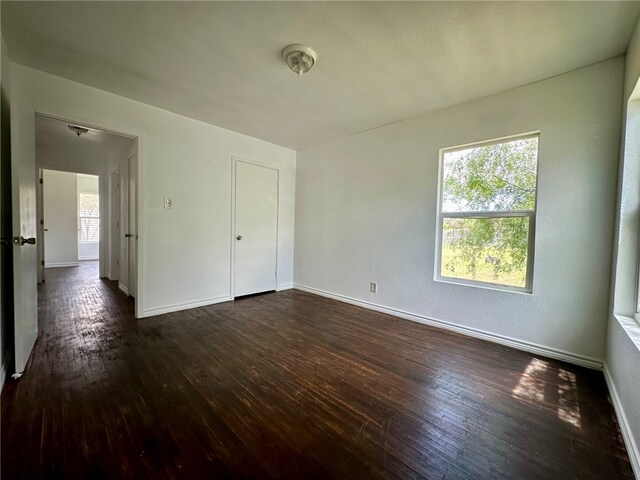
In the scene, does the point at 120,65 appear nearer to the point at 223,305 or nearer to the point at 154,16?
the point at 154,16

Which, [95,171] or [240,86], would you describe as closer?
[240,86]

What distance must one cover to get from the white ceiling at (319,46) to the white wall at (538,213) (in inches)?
10.3

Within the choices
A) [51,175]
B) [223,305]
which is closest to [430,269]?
[223,305]

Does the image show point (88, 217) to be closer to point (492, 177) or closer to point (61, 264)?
point (61, 264)

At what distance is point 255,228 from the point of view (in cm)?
418

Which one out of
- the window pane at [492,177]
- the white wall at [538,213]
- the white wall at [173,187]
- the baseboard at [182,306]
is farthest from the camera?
the baseboard at [182,306]

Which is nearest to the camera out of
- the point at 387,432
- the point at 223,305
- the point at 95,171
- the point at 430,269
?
the point at 387,432

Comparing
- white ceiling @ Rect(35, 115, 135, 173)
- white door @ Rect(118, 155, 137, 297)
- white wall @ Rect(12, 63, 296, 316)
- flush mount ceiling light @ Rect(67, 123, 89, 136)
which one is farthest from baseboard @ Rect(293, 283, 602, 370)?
flush mount ceiling light @ Rect(67, 123, 89, 136)

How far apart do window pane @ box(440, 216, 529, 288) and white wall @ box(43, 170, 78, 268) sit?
882cm

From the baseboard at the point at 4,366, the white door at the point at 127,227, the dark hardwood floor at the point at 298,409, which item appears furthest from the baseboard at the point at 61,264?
the baseboard at the point at 4,366

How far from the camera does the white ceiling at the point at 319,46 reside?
1.65m

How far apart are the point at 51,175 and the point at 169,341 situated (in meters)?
7.22

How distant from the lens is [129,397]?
66.2 inches

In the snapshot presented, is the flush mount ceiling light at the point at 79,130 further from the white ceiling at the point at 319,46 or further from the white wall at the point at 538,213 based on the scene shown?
the white wall at the point at 538,213
